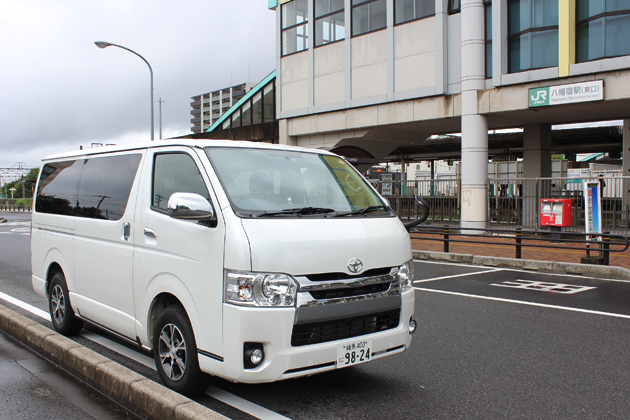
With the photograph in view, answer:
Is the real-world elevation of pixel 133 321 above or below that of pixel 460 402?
above

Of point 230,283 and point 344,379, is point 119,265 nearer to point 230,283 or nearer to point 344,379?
point 230,283

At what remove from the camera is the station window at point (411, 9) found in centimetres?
1906

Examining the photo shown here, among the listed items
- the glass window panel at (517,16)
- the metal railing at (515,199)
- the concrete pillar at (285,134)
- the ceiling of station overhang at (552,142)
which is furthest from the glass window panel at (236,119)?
the glass window panel at (517,16)

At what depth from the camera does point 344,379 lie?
443 centimetres

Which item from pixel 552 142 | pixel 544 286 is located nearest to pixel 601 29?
pixel 544 286

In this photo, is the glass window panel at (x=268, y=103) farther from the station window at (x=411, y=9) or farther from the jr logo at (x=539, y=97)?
the jr logo at (x=539, y=97)

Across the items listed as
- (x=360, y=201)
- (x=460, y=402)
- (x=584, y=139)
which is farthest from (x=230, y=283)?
(x=584, y=139)

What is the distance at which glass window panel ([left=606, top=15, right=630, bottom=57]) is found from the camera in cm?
1505

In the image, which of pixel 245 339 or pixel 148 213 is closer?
pixel 245 339

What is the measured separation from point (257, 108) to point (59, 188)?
→ 73.1 feet

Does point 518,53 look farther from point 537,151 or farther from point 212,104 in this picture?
point 212,104

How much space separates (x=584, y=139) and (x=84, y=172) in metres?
37.1

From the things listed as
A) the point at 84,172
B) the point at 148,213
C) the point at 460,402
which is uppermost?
the point at 84,172

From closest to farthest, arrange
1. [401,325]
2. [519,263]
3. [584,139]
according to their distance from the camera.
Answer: [401,325], [519,263], [584,139]
